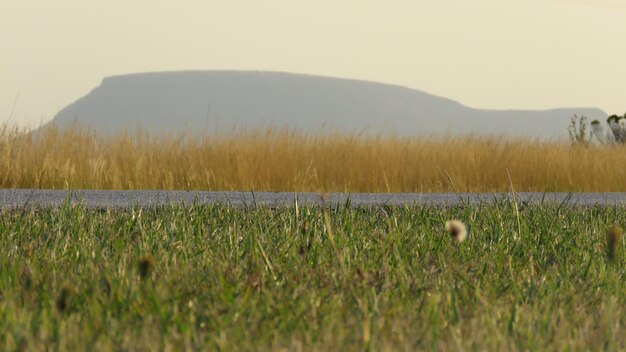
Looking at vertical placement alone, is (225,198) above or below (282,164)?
below

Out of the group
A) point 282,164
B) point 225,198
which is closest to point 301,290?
point 225,198

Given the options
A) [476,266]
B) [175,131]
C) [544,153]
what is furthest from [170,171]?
[476,266]

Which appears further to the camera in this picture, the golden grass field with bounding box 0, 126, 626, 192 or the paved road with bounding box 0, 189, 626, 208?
the golden grass field with bounding box 0, 126, 626, 192

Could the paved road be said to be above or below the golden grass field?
below

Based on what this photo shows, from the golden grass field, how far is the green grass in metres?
7.07

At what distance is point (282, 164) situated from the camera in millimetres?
13516

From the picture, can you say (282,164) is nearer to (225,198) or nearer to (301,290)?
(225,198)

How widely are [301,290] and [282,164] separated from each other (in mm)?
9876

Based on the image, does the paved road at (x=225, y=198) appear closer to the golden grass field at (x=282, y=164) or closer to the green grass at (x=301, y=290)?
the golden grass field at (x=282, y=164)

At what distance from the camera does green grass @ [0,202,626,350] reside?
2.98m

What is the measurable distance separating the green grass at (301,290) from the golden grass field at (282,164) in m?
7.07

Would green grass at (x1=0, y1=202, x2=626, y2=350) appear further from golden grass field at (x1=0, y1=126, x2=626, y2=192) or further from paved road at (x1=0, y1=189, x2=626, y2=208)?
golden grass field at (x1=0, y1=126, x2=626, y2=192)

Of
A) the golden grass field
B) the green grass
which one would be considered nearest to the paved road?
the golden grass field

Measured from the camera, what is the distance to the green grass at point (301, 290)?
298 centimetres
